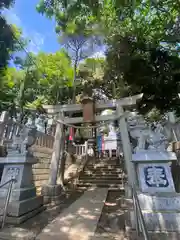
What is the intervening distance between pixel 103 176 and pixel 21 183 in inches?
215

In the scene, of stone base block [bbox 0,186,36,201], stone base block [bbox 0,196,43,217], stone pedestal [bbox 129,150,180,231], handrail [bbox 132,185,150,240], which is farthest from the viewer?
stone base block [bbox 0,186,36,201]

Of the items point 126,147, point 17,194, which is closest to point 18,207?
point 17,194

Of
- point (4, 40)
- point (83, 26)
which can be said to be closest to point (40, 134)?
point (4, 40)

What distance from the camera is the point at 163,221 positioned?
8.32ft

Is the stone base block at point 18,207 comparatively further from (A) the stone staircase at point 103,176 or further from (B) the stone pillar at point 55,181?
(A) the stone staircase at point 103,176

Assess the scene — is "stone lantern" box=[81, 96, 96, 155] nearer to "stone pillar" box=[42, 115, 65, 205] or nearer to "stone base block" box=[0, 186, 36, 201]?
"stone pillar" box=[42, 115, 65, 205]

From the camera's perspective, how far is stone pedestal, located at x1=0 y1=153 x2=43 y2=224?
11.0ft

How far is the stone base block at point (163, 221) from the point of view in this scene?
8.19ft

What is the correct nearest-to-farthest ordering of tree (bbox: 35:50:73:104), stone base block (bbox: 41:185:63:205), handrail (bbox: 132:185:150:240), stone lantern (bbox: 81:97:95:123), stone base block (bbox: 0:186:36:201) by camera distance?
handrail (bbox: 132:185:150:240), stone base block (bbox: 0:186:36:201), stone base block (bbox: 41:185:63:205), stone lantern (bbox: 81:97:95:123), tree (bbox: 35:50:73:104)

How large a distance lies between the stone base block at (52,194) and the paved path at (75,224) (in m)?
1.04

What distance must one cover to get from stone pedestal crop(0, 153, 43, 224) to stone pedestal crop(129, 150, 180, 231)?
2.42m

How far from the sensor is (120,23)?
855 centimetres

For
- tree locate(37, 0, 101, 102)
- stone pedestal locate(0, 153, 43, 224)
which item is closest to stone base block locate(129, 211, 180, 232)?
stone pedestal locate(0, 153, 43, 224)

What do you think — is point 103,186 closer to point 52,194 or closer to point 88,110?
point 52,194
